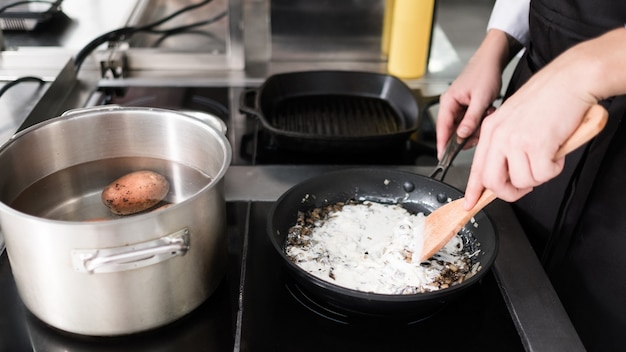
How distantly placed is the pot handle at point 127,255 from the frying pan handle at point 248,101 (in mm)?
505

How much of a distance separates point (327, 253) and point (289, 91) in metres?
0.55

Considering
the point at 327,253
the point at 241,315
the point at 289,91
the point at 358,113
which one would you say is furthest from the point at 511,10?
the point at 241,315

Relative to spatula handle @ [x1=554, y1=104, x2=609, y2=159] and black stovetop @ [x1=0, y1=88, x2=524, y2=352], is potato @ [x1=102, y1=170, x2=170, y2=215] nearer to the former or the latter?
black stovetop @ [x1=0, y1=88, x2=524, y2=352]

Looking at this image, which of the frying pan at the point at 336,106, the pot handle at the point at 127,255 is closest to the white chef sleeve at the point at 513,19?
the frying pan at the point at 336,106

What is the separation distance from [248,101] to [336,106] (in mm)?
186

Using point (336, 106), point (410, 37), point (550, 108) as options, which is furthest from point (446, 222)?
point (410, 37)

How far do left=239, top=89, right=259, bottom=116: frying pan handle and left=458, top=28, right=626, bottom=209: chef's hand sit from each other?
541 millimetres

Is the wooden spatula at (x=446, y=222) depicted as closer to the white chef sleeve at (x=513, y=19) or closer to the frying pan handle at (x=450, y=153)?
the frying pan handle at (x=450, y=153)

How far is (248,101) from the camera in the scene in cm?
126

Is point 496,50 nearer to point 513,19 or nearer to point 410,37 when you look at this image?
point 513,19

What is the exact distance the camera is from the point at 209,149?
778 millimetres

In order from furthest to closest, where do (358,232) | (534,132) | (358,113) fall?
(358,113) < (358,232) < (534,132)

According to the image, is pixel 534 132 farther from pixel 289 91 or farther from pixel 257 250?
pixel 289 91

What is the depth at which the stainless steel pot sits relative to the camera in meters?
0.61
